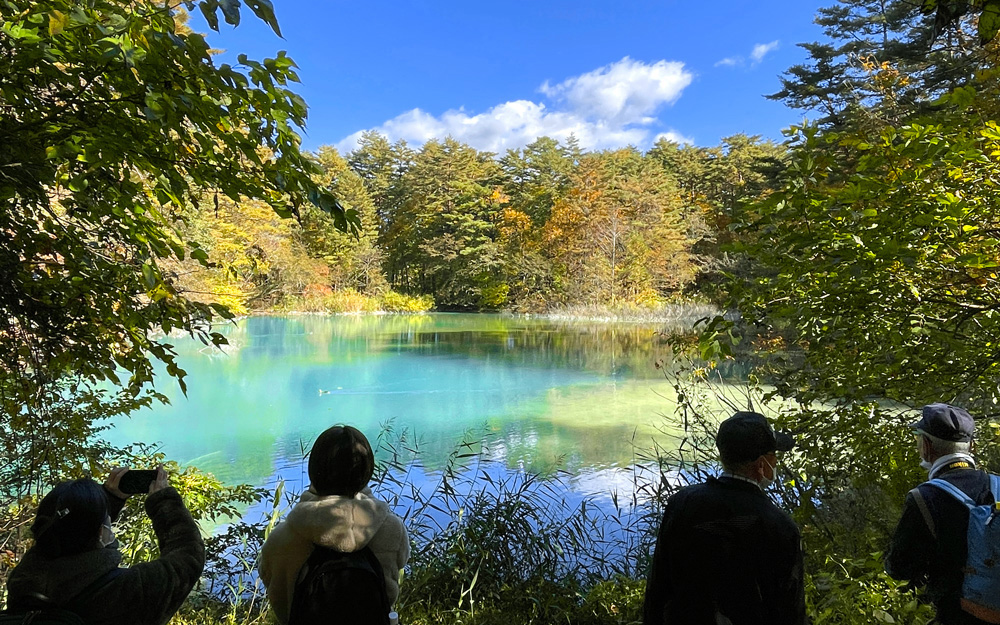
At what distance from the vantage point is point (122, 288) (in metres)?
1.72

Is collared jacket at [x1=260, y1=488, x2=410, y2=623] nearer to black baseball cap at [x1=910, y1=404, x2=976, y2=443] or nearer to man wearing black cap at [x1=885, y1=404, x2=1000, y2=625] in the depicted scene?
man wearing black cap at [x1=885, y1=404, x2=1000, y2=625]

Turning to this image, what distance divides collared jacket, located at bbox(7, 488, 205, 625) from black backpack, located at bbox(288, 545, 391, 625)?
0.23m

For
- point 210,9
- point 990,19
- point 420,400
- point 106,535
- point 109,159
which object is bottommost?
point 420,400

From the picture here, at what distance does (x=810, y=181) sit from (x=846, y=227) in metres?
0.18

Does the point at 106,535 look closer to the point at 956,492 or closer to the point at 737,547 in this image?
the point at 737,547

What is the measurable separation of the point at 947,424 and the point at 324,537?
135cm

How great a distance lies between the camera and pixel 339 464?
1.15 m

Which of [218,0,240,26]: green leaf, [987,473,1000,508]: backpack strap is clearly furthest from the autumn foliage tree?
[987,473,1000,508]: backpack strap

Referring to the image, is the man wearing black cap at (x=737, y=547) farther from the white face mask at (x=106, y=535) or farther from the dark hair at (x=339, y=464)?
the white face mask at (x=106, y=535)

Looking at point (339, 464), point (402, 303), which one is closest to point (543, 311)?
point (402, 303)

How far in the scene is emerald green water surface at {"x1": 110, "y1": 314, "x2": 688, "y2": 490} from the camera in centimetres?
642

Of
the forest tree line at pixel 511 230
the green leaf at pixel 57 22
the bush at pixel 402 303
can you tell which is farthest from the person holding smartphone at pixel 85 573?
the bush at pixel 402 303

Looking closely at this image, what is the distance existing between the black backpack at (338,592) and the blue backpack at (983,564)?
1.16 metres

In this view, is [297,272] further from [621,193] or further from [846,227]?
[846,227]
